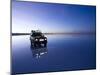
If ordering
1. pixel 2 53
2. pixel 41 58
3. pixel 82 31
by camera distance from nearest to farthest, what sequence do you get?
pixel 2 53 < pixel 41 58 < pixel 82 31

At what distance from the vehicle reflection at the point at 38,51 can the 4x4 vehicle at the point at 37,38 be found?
4cm

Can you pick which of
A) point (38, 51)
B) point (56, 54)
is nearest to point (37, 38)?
point (38, 51)

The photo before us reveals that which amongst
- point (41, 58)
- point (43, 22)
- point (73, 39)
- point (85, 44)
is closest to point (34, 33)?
point (43, 22)

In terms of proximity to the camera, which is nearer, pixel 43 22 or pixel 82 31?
pixel 43 22

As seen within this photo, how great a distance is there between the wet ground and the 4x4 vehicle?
4cm

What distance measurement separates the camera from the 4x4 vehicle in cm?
189

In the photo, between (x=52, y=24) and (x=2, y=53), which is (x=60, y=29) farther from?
(x=2, y=53)

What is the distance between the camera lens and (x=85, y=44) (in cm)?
205

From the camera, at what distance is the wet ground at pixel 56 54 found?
1855 millimetres

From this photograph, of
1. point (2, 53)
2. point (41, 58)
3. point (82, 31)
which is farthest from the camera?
point (82, 31)

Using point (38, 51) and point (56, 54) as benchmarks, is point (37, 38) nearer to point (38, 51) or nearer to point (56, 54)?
point (38, 51)

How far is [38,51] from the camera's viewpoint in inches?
75.1

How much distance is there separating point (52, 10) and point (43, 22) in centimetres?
16

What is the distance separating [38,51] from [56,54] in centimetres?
20
